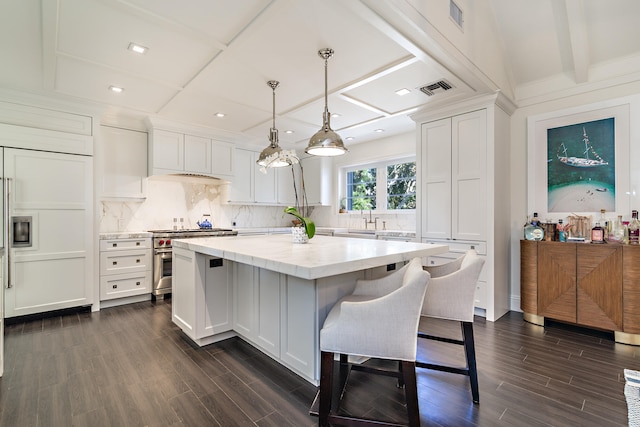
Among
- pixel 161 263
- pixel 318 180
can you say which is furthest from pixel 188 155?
pixel 318 180

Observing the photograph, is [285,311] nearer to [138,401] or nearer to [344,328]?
[344,328]

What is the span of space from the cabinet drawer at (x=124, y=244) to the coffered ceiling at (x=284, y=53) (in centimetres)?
168

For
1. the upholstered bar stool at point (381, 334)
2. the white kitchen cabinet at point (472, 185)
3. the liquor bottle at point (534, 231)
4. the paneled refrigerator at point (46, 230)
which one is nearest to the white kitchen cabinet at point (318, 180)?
the white kitchen cabinet at point (472, 185)

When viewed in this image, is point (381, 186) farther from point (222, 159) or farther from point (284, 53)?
point (284, 53)

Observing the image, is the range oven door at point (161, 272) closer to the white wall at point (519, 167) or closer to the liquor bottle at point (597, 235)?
the white wall at point (519, 167)

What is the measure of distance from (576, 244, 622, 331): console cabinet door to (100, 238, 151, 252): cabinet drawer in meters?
4.99

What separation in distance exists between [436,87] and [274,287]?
2596 mm

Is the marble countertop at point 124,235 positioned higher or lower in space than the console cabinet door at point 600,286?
higher

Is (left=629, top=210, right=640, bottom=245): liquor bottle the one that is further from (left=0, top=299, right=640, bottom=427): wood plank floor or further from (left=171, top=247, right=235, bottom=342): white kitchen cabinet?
(left=171, top=247, right=235, bottom=342): white kitchen cabinet

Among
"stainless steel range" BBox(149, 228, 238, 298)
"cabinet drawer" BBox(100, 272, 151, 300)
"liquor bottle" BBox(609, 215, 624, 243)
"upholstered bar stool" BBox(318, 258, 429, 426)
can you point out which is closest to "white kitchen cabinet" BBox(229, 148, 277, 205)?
"stainless steel range" BBox(149, 228, 238, 298)

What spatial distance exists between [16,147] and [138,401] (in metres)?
3.11

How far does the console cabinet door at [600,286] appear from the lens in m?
2.74

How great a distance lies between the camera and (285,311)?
2156mm

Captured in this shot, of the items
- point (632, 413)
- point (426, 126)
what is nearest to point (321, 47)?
point (426, 126)
